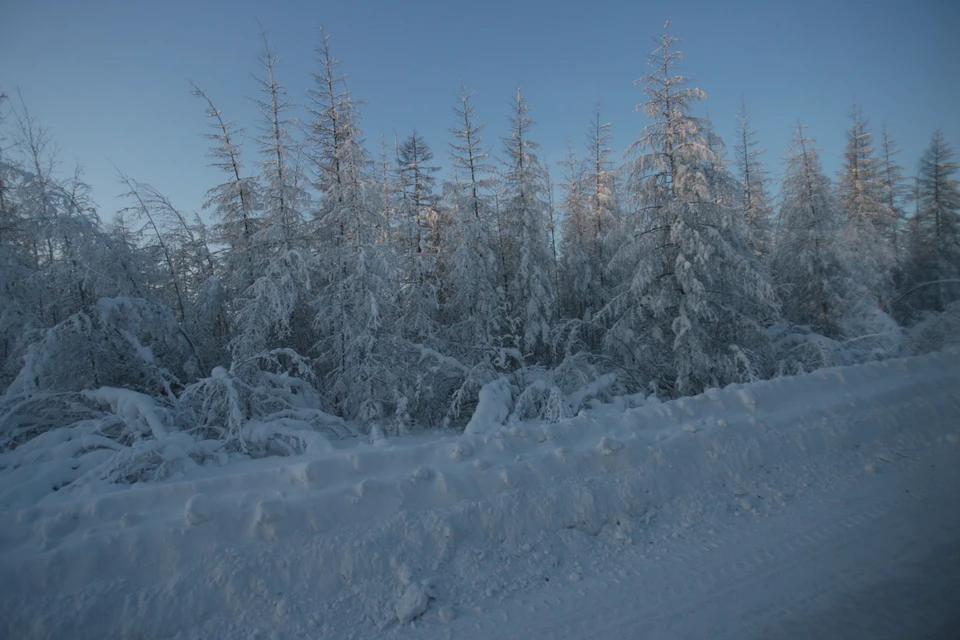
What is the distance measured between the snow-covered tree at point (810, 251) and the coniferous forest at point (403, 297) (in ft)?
0.29

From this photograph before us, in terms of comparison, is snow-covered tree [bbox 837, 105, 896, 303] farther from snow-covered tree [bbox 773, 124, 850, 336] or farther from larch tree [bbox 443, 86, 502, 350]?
larch tree [bbox 443, 86, 502, 350]

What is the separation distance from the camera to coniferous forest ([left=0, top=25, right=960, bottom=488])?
6629 mm

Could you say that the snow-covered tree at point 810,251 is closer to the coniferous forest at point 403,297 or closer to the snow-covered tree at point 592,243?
the coniferous forest at point 403,297

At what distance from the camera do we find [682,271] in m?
10.7

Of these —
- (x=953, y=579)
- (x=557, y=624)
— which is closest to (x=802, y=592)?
(x=953, y=579)

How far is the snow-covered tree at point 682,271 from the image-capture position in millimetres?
10641

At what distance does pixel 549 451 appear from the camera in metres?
4.65

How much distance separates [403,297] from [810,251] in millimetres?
15353

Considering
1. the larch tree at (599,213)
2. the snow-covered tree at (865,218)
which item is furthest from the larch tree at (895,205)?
the larch tree at (599,213)

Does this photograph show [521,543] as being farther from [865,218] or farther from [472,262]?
[865,218]

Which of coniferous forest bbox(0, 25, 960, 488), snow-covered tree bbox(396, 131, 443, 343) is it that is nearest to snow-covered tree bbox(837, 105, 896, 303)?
coniferous forest bbox(0, 25, 960, 488)

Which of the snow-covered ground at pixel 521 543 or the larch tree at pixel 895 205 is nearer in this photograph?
the snow-covered ground at pixel 521 543

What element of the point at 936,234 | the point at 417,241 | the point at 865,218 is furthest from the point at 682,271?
the point at 865,218

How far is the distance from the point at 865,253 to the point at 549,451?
16.7 metres
